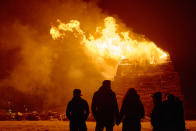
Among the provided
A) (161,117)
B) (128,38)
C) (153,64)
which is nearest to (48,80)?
(128,38)

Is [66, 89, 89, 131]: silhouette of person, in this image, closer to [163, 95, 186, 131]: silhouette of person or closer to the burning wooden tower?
[163, 95, 186, 131]: silhouette of person

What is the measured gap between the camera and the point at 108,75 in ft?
99.1

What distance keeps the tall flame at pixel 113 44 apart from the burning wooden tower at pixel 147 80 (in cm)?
72

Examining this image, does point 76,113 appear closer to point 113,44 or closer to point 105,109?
point 105,109

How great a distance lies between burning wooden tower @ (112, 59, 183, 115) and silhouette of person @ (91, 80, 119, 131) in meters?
14.6

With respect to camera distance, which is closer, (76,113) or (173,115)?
(173,115)

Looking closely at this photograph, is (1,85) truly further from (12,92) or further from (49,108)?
(49,108)

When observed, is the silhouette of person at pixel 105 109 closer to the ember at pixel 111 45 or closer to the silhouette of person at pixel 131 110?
the silhouette of person at pixel 131 110

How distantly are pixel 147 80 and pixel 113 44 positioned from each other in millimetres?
6245

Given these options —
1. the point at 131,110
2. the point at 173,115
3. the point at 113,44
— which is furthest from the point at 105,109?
the point at 113,44

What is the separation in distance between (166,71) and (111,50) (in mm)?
7021

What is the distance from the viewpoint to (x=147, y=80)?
69.5ft

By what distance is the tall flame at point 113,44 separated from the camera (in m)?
22.8

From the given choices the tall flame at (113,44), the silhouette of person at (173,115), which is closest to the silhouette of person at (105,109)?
the silhouette of person at (173,115)
